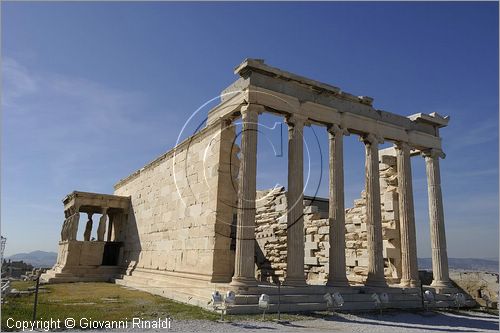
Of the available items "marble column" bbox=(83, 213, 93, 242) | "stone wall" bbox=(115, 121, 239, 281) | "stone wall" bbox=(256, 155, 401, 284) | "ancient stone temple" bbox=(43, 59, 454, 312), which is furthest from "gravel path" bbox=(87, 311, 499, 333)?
"marble column" bbox=(83, 213, 93, 242)

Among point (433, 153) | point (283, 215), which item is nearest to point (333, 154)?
point (283, 215)

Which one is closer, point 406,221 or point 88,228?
point 406,221

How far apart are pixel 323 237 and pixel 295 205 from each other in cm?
557

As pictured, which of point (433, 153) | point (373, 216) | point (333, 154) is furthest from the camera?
point (433, 153)

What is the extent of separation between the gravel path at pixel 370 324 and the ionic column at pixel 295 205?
206cm

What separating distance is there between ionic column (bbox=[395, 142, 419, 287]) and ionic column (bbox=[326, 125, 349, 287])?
11.1 ft

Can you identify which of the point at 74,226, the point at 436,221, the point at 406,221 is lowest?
the point at 74,226

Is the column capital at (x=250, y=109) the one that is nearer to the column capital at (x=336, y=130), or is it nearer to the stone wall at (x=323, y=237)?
the column capital at (x=336, y=130)

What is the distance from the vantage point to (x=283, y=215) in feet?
62.8

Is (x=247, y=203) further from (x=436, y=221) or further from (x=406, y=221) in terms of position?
(x=436, y=221)

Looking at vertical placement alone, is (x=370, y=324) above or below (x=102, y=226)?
below

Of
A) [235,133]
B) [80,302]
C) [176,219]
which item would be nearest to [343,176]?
[235,133]

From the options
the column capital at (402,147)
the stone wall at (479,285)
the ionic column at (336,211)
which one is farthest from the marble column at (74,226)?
the stone wall at (479,285)

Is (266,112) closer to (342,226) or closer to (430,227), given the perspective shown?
(342,226)
